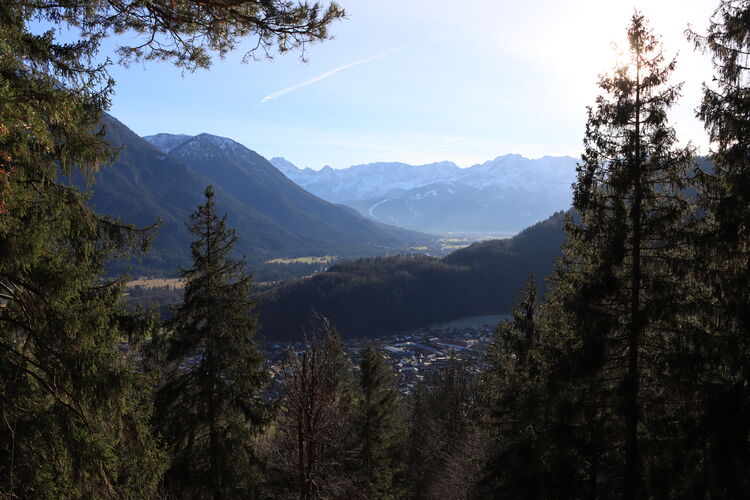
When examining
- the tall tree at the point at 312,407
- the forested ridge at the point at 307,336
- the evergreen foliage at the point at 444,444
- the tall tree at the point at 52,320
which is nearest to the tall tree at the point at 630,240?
the forested ridge at the point at 307,336

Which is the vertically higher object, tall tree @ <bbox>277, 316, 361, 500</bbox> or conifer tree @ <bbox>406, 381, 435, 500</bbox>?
tall tree @ <bbox>277, 316, 361, 500</bbox>

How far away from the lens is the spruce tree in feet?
34.0

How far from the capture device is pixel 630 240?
7.49 metres

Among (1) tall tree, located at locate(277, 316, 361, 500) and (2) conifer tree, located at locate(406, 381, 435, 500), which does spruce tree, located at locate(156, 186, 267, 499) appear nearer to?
(1) tall tree, located at locate(277, 316, 361, 500)

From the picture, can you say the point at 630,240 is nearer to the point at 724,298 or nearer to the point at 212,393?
the point at 724,298

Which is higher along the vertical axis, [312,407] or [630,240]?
[630,240]

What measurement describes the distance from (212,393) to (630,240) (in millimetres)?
9062

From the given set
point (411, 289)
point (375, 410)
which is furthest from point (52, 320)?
point (411, 289)

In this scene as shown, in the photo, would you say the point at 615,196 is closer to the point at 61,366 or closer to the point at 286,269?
the point at 61,366

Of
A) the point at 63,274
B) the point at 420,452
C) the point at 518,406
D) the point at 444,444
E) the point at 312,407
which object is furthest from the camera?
the point at 420,452

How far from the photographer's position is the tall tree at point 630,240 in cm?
731

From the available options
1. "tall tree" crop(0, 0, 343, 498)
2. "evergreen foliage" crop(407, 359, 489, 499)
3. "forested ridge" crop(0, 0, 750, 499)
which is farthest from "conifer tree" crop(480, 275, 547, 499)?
"tall tree" crop(0, 0, 343, 498)

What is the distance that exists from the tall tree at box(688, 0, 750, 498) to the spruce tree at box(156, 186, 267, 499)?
8.60 m

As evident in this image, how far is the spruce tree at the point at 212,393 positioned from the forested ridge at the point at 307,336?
4 centimetres
